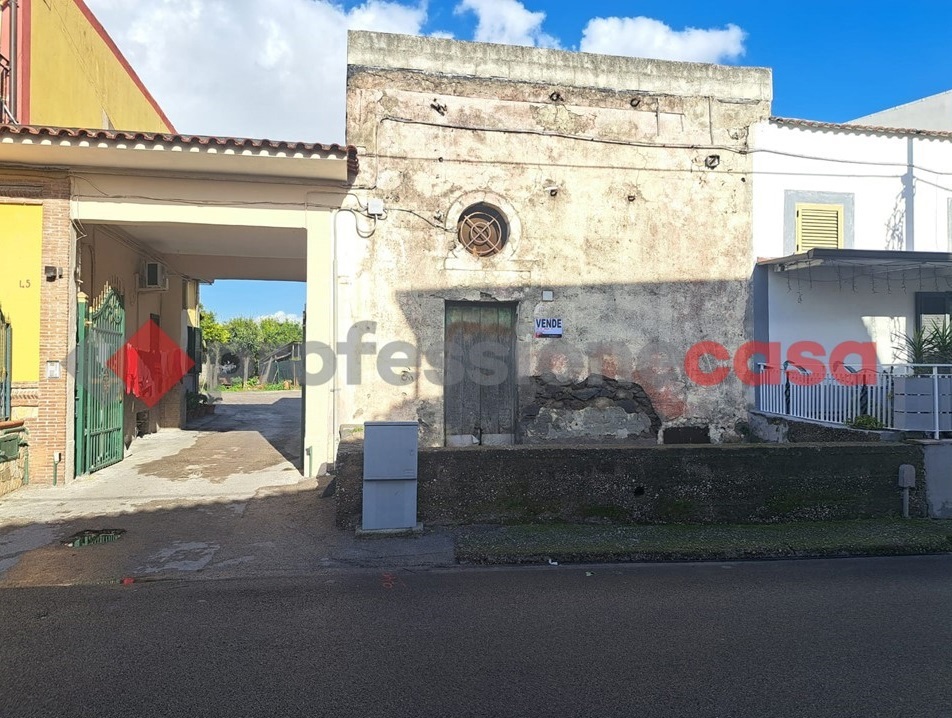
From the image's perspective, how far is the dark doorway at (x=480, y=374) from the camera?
10.0 metres

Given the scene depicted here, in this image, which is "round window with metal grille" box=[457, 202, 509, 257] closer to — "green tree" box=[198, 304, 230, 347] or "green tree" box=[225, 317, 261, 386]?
"green tree" box=[198, 304, 230, 347]

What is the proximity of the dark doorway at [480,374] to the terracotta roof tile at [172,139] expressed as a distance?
3.02m

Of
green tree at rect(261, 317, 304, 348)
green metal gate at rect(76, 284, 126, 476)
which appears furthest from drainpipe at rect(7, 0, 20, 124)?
green tree at rect(261, 317, 304, 348)

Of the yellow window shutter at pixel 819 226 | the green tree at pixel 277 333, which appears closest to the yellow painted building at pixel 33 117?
the yellow window shutter at pixel 819 226

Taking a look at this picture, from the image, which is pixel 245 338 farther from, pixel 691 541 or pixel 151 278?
pixel 691 541

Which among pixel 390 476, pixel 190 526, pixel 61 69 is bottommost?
pixel 190 526

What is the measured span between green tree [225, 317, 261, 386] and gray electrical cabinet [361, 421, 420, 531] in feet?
95.4

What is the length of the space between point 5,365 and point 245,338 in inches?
1183

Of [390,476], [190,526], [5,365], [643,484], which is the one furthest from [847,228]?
[5,365]

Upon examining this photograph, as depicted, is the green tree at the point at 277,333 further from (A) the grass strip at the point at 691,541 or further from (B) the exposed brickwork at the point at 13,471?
(A) the grass strip at the point at 691,541

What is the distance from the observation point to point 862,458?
705 centimetres

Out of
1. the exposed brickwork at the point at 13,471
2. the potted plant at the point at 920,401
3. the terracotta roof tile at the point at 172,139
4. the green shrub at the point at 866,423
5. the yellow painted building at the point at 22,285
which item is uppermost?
the terracotta roof tile at the point at 172,139

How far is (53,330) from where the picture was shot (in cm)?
855

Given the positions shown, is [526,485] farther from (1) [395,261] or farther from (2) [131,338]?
(2) [131,338]
